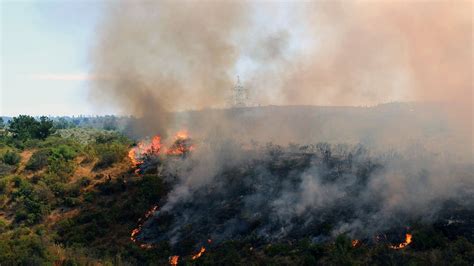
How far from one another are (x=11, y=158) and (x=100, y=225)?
21334 mm

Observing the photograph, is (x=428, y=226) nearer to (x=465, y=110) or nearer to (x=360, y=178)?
(x=360, y=178)

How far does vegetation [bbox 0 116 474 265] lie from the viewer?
31875 mm

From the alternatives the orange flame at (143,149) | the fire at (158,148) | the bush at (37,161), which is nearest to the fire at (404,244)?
the fire at (158,148)

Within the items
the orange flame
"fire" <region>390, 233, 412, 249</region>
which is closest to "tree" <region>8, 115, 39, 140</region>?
the orange flame

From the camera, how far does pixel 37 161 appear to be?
2272 inches

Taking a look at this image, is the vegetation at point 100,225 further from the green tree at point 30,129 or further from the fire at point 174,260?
the green tree at point 30,129

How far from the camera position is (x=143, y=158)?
57219 mm

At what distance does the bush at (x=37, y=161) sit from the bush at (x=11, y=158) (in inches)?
71.4

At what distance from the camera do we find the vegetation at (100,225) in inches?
1255

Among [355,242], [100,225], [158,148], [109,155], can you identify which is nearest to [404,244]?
[355,242]

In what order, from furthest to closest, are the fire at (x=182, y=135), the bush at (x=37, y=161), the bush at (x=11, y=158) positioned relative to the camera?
the fire at (x=182, y=135)
the bush at (x=11, y=158)
the bush at (x=37, y=161)

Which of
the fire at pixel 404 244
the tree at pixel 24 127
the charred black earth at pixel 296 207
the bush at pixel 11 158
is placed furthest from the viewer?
the tree at pixel 24 127

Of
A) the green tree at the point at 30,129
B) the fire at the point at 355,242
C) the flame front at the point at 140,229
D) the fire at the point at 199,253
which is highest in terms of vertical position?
the green tree at the point at 30,129

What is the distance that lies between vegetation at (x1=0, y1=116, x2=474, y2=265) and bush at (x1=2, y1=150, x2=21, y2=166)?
12 centimetres
